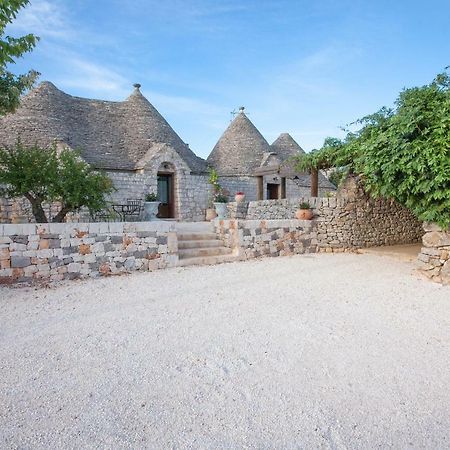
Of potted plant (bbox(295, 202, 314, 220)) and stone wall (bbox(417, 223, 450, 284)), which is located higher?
potted plant (bbox(295, 202, 314, 220))

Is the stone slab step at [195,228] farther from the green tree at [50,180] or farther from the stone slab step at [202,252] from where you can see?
the green tree at [50,180]

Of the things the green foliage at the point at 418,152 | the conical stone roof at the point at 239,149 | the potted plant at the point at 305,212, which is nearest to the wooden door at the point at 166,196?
the conical stone roof at the point at 239,149

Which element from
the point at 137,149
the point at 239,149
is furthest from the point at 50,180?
the point at 239,149

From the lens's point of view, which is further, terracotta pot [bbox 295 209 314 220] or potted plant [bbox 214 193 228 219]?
potted plant [bbox 214 193 228 219]

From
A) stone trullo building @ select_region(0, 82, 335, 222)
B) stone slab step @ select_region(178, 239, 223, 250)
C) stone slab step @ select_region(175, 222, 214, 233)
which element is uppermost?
stone trullo building @ select_region(0, 82, 335, 222)

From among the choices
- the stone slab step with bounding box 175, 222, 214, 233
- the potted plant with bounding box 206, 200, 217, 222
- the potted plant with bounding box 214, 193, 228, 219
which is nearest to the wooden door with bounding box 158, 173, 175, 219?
the potted plant with bounding box 206, 200, 217, 222

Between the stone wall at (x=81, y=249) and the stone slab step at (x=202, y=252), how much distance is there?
58 cm

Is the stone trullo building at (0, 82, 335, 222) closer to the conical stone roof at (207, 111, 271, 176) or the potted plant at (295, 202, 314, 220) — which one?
the conical stone roof at (207, 111, 271, 176)

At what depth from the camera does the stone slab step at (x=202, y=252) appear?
7935 millimetres

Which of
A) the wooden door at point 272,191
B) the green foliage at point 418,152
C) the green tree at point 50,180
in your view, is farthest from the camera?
the wooden door at point 272,191

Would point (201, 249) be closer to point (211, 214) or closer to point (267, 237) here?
point (267, 237)

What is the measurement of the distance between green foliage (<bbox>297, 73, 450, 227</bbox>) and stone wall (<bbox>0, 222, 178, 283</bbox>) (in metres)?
4.60

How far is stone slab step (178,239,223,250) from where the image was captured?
8305 mm

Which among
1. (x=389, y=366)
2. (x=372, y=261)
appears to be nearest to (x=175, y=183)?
(x=372, y=261)
